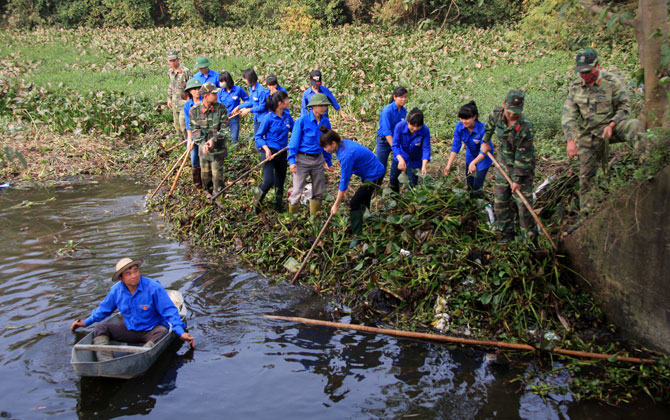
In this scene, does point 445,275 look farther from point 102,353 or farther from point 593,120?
point 102,353

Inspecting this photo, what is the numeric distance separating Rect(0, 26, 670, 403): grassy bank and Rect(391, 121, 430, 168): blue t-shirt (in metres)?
0.53

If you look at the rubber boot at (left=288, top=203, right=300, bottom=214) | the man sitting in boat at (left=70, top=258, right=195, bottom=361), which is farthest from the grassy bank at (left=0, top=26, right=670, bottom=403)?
the man sitting in boat at (left=70, top=258, right=195, bottom=361)

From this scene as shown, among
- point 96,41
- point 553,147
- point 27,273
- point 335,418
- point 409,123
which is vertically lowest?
point 335,418

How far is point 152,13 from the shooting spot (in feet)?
125

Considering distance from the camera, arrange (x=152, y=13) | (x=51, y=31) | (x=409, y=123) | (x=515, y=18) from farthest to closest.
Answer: (x=152, y=13)
(x=51, y=31)
(x=515, y=18)
(x=409, y=123)

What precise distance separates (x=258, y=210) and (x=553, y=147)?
198 inches

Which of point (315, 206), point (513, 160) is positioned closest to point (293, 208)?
point (315, 206)

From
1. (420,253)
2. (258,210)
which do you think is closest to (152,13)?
(258,210)

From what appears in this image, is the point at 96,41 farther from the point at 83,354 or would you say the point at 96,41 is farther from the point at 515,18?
the point at 83,354

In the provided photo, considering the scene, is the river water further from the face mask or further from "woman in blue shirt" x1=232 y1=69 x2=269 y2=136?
the face mask

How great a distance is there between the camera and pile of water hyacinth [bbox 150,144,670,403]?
5.87 metres

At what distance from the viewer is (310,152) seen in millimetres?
7871

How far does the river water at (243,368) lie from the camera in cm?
521

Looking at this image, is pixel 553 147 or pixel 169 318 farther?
→ pixel 553 147
